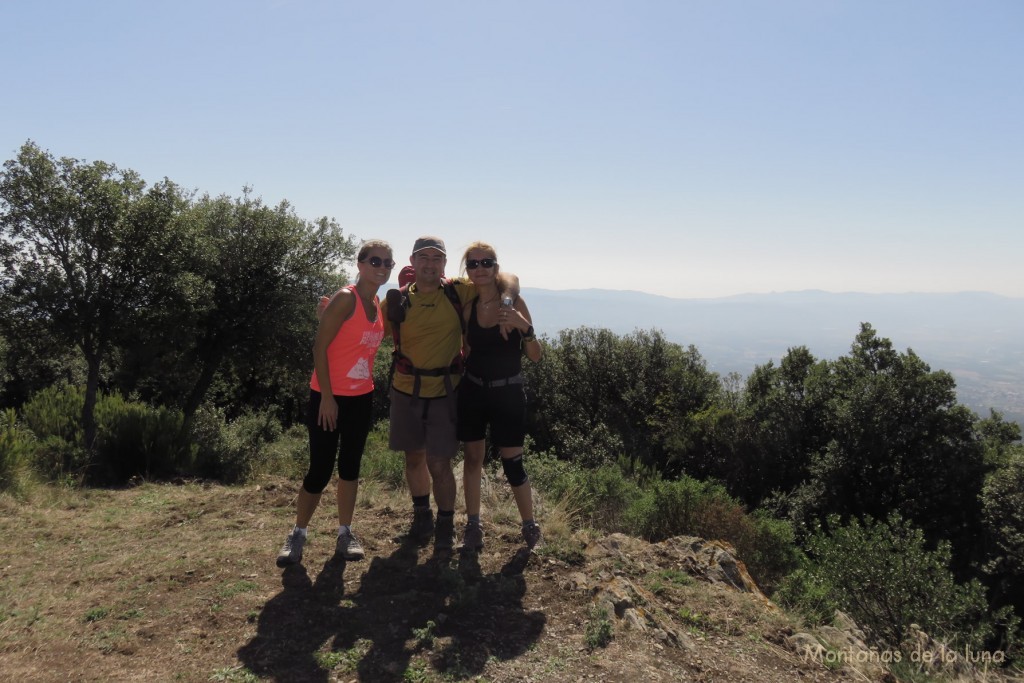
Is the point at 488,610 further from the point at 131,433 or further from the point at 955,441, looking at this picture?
the point at 955,441

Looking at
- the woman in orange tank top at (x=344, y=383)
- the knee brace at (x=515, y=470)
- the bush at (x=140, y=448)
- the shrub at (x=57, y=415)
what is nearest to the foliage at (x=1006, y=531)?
the knee brace at (x=515, y=470)

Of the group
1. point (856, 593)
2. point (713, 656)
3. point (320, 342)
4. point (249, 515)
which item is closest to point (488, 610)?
point (713, 656)

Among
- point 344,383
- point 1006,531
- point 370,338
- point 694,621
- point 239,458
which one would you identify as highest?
point 370,338

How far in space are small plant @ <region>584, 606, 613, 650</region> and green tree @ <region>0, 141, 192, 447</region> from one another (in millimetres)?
9424

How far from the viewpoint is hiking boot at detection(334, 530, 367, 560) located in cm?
424

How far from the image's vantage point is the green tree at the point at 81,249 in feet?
32.0

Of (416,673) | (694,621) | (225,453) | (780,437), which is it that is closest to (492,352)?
(416,673)

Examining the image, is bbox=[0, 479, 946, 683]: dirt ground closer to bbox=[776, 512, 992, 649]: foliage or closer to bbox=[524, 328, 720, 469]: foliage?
bbox=[776, 512, 992, 649]: foliage

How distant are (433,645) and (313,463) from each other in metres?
1.54

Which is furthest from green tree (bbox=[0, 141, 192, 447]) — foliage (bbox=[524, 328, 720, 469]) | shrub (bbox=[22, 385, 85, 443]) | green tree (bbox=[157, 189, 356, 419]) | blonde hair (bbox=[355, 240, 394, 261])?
foliage (bbox=[524, 328, 720, 469])

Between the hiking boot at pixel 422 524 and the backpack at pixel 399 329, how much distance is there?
4.07 feet

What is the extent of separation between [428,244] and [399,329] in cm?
64

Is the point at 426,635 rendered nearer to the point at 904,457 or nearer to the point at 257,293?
the point at 257,293

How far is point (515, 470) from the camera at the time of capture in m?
4.35
